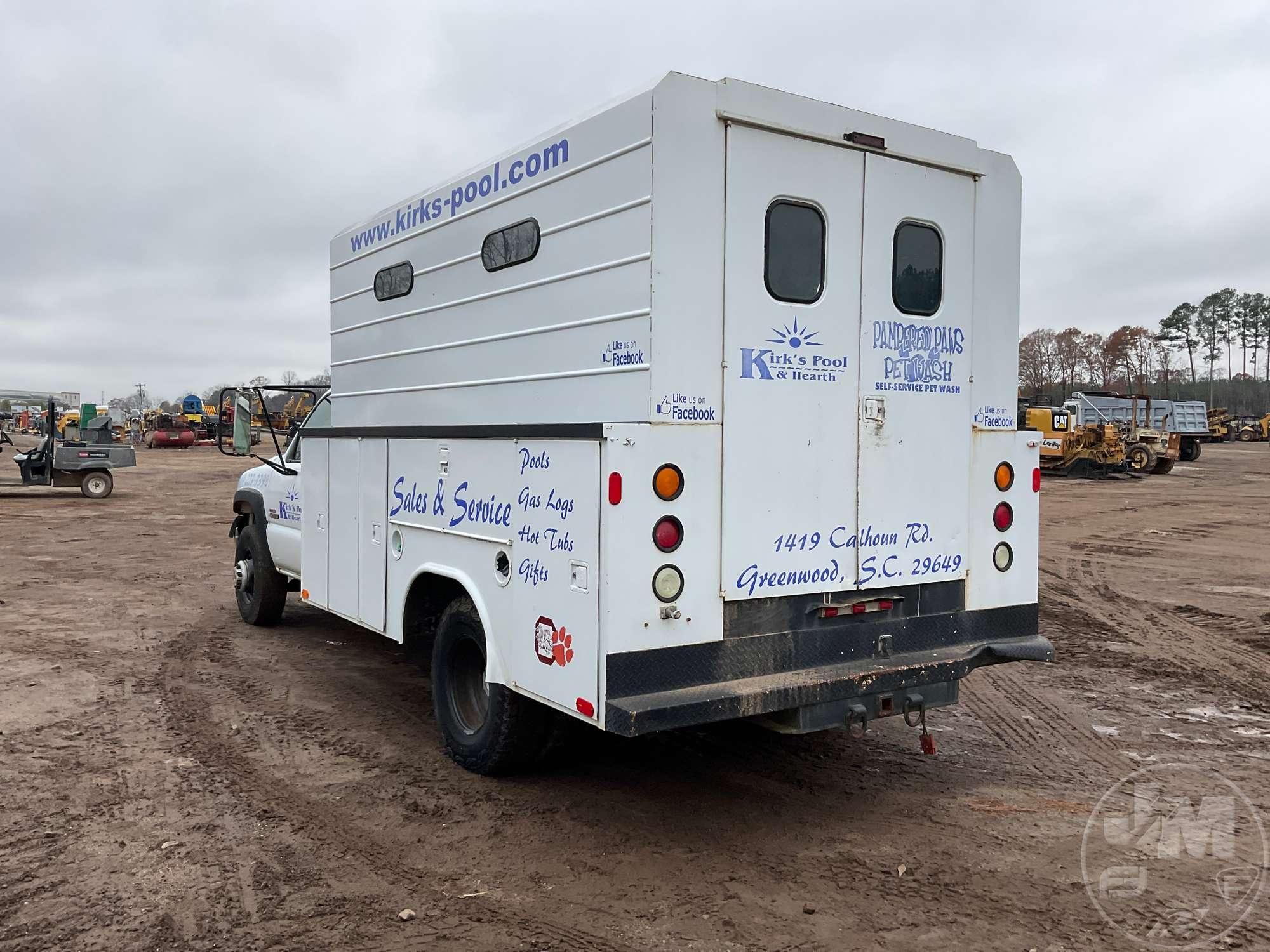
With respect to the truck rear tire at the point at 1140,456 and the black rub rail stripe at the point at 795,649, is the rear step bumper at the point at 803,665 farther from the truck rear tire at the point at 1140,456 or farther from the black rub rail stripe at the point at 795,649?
the truck rear tire at the point at 1140,456

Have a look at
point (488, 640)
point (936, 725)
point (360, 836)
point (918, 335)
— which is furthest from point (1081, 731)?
point (360, 836)

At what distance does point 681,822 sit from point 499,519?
1.59 m

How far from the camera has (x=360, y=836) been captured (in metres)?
4.28

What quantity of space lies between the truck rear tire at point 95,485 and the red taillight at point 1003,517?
22140mm

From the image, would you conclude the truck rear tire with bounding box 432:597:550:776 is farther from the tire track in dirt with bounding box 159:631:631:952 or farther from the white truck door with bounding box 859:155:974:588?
the white truck door with bounding box 859:155:974:588

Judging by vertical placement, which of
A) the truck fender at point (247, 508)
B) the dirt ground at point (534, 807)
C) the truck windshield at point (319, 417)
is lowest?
the dirt ground at point (534, 807)

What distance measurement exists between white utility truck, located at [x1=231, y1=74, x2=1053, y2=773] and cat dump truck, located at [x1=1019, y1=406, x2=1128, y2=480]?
2719cm

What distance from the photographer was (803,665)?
436cm

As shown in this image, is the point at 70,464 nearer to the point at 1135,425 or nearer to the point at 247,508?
the point at 247,508

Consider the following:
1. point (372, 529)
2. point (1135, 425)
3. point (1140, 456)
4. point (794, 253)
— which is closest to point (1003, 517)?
point (794, 253)

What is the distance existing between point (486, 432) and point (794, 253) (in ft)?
5.27

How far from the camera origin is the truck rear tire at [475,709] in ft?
15.3

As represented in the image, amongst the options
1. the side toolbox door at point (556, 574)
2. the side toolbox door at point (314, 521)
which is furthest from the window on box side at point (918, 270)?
the side toolbox door at point (314, 521)

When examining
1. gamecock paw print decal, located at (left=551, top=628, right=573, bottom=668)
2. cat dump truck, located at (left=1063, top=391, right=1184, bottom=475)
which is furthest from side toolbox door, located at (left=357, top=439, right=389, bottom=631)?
cat dump truck, located at (left=1063, top=391, right=1184, bottom=475)
